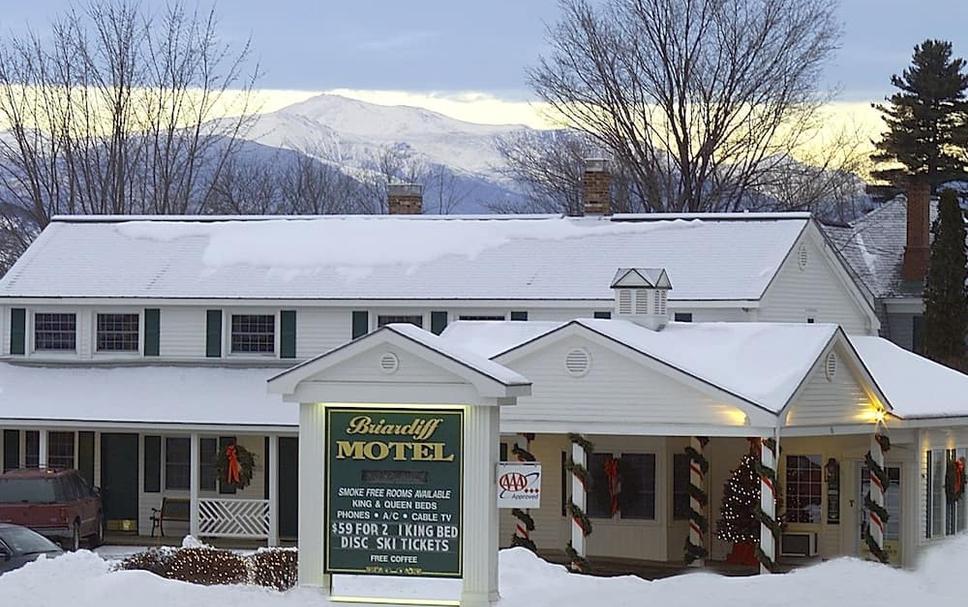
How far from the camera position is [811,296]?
37469 mm

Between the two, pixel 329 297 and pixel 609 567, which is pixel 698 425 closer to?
pixel 609 567

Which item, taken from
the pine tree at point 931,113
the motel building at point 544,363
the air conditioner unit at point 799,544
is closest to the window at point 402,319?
the motel building at point 544,363

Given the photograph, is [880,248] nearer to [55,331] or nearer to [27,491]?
[55,331]

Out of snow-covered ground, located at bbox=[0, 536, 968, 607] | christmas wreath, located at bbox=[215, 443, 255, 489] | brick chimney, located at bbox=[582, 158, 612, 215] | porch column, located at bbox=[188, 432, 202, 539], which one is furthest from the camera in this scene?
brick chimney, located at bbox=[582, 158, 612, 215]

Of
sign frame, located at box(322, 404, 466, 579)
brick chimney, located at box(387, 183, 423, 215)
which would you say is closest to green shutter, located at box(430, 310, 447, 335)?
brick chimney, located at box(387, 183, 423, 215)

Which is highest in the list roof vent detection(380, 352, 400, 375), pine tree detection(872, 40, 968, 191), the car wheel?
pine tree detection(872, 40, 968, 191)

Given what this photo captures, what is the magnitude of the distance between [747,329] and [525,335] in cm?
378

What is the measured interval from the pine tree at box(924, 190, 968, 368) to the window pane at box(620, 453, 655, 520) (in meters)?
17.4

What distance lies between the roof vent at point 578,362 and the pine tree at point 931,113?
49252 mm

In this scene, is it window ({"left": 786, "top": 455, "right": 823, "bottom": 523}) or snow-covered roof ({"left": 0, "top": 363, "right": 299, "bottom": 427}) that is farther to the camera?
snow-covered roof ({"left": 0, "top": 363, "right": 299, "bottom": 427})

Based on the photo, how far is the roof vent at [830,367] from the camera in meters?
28.2

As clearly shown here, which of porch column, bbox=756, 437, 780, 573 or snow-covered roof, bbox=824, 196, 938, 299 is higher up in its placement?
snow-covered roof, bbox=824, 196, 938, 299

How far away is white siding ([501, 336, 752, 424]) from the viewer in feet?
90.3

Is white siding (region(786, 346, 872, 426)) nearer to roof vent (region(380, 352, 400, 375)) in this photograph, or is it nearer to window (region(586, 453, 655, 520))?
window (region(586, 453, 655, 520))
